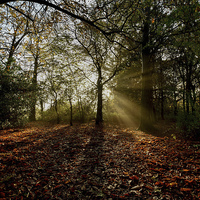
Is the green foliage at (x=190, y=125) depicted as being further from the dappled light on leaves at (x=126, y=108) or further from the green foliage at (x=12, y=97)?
the dappled light on leaves at (x=126, y=108)

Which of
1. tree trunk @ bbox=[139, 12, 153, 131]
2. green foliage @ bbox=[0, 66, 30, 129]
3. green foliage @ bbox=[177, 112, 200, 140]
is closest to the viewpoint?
green foliage @ bbox=[177, 112, 200, 140]

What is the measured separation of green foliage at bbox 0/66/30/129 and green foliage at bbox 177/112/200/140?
9.99m

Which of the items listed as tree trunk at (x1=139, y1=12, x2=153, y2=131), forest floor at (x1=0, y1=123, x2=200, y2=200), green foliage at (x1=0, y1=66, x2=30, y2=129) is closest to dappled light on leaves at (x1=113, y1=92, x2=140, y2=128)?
tree trunk at (x1=139, y1=12, x2=153, y2=131)

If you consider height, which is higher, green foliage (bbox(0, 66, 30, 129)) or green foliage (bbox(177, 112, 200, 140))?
green foliage (bbox(0, 66, 30, 129))

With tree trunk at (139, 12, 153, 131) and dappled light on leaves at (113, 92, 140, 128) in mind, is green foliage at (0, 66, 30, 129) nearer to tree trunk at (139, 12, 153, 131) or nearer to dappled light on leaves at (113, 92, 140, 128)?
tree trunk at (139, 12, 153, 131)

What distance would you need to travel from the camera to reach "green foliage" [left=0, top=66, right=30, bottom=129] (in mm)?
7731

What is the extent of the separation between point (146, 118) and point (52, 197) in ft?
25.4

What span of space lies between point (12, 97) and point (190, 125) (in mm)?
10395

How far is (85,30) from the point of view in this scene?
17.3ft

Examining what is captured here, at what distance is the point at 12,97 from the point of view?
8.21 metres

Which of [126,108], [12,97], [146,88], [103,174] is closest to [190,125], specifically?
[146,88]

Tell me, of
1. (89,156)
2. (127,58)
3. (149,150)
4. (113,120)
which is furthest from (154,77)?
(89,156)

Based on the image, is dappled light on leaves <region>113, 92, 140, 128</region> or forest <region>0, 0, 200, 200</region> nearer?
forest <region>0, 0, 200, 200</region>

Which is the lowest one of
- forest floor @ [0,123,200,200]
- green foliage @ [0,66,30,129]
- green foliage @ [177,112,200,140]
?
forest floor @ [0,123,200,200]
